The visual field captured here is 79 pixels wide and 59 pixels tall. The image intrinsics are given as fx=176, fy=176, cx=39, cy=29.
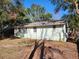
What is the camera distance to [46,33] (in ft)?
95.4

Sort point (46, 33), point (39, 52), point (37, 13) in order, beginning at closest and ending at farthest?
1. point (39, 52)
2. point (46, 33)
3. point (37, 13)

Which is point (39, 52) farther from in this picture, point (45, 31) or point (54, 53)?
point (45, 31)

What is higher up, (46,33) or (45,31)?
(45,31)

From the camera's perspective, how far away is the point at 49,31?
94.3 feet

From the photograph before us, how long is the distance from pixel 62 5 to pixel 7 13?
10.4m

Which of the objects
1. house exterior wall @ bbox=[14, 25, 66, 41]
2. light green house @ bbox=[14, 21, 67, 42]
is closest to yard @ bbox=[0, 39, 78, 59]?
house exterior wall @ bbox=[14, 25, 66, 41]

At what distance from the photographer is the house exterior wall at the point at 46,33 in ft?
90.1

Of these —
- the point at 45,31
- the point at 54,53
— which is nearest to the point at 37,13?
the point at 45,31

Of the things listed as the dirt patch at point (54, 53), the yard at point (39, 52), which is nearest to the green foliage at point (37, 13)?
the yard at point (39, 52)

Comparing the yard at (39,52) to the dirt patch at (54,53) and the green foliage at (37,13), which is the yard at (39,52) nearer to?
the dirt patch at (54,53)

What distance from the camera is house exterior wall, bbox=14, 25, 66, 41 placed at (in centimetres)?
2747

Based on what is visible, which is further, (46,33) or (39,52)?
(46,33)

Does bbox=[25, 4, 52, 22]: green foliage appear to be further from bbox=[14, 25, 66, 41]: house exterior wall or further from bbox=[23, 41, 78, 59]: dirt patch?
bbox=[23, 41, 78, 59]: dirt patch

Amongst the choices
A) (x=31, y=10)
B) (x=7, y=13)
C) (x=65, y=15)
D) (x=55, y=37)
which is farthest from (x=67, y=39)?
(x=31, y=10)
